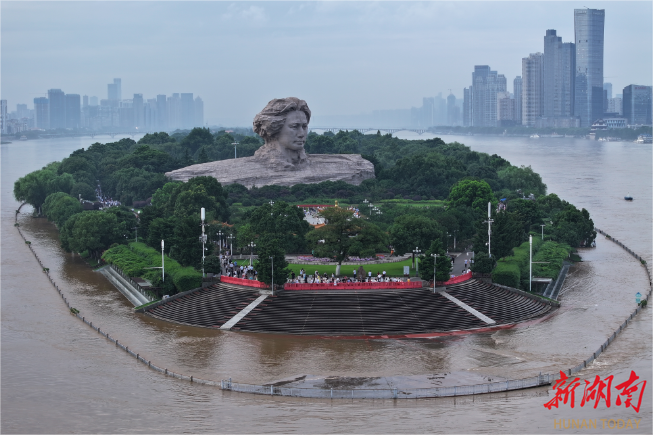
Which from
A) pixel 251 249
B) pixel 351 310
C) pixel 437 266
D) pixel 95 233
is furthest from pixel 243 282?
pixel 95 233

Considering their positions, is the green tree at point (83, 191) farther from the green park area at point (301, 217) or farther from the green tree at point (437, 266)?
the green tree at point (437, 266)

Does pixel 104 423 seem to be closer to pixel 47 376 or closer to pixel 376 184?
pixel 47 376

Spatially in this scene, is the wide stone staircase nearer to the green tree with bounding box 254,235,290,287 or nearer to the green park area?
the green tree with bounding box 254,235,290,287

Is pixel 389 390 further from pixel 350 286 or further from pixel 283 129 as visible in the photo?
pixel 283 129

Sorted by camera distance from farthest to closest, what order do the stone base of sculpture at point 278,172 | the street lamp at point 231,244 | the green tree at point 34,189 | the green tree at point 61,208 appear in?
the green tree at point 34,189 < the stone base of sculpture at point 278,172 < the green tree at point 61,208 < the street lamp at point 231,244

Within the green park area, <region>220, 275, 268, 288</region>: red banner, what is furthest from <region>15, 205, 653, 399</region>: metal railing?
the green park area

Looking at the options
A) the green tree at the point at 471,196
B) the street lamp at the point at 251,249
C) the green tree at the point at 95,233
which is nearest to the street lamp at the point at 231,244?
the street lamp at the point at 251,249
